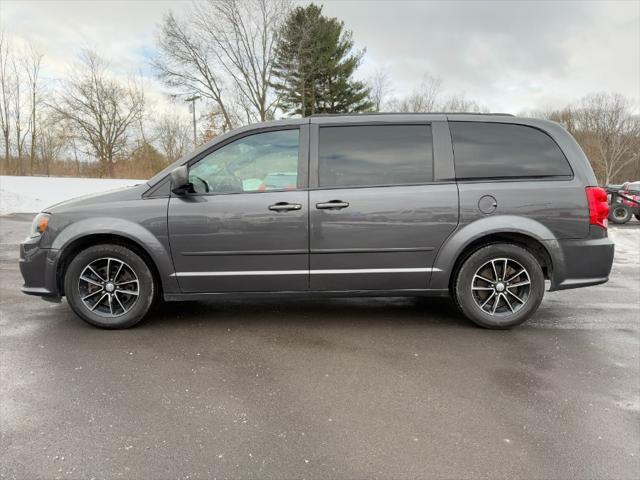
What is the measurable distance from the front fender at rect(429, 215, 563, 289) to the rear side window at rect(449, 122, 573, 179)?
412 millimetres

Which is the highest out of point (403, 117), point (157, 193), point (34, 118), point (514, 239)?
point (34, 118)

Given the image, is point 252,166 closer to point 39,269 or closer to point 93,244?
point 93,244

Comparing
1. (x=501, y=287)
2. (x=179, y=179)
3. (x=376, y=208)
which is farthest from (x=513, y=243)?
(x=179, y=179)

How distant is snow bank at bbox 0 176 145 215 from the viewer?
14070 mm

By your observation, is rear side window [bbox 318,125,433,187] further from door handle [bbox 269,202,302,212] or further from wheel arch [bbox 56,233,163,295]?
wheel arch [bbox 56,233,163,295]

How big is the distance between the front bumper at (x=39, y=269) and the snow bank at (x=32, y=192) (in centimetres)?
1060

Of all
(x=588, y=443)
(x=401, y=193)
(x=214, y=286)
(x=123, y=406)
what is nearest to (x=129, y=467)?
(x=123, y=406)

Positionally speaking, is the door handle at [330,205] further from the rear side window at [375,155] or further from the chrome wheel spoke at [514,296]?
the chrome wheel spoke at [514,296]

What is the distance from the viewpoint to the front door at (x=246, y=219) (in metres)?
3.52

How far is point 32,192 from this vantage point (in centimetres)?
1526

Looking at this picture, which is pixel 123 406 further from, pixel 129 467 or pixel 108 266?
pixel 108 266

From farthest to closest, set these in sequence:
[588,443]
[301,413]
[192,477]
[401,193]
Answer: [401,193], [301,413], [588,443], [192,477]

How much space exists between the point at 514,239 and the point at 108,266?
3.65 metres

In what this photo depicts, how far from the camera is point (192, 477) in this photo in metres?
1.89
